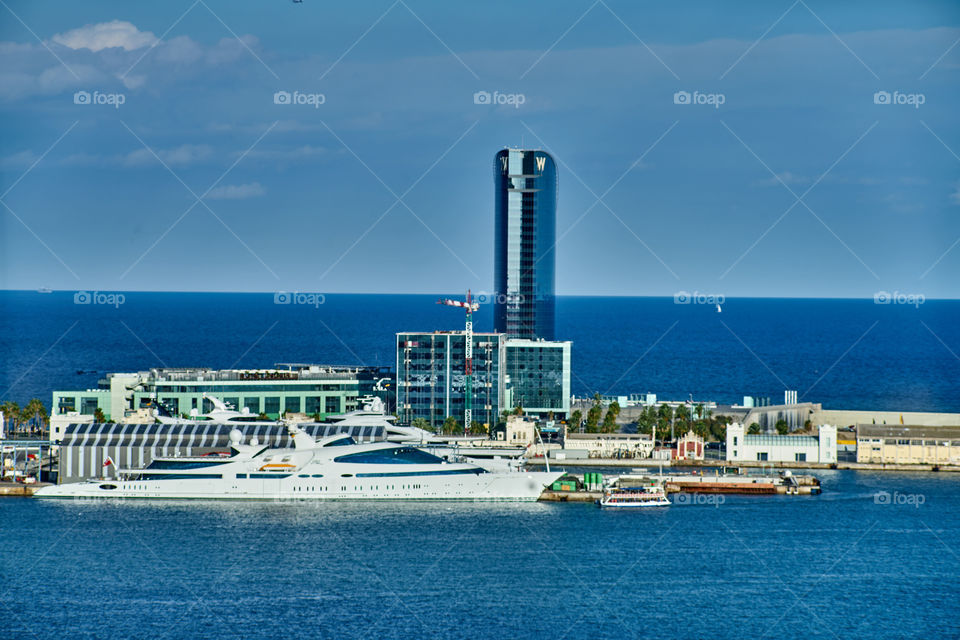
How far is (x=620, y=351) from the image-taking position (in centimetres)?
11038

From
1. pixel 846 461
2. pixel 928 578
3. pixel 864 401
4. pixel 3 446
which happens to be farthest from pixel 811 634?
pixel 864 401

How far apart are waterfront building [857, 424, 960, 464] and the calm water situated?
5.98m

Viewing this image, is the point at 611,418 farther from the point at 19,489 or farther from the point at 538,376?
the point at 19,489

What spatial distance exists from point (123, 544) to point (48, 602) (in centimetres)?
539

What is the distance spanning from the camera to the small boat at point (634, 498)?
40.7 m

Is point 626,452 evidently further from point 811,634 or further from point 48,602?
point 48,602

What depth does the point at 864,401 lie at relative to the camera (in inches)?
2768

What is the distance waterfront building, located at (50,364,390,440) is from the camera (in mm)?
54688

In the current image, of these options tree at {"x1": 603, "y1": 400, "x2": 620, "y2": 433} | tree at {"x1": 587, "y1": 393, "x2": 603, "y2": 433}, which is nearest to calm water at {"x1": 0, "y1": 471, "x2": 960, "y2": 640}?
tree at {"x1": 603, "y1": 400, "x2": 620, "y2": 433}

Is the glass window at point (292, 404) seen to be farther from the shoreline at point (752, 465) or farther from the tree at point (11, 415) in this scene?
the shoreline at point (752, 465)

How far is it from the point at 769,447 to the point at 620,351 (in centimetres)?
6176

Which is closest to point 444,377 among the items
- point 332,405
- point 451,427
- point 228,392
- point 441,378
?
point 441,378

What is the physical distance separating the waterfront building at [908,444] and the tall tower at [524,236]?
94.9 feet

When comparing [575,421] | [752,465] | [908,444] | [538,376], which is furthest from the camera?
[538,376]
